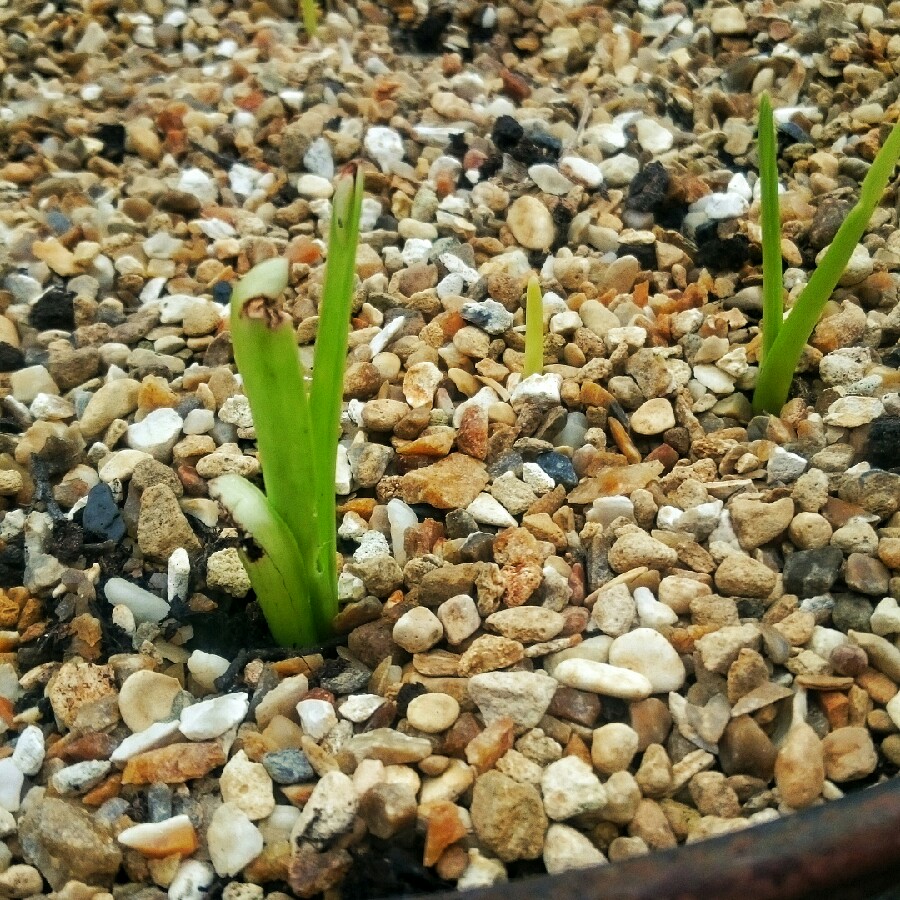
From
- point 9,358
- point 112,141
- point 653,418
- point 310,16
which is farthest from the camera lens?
point 310,16

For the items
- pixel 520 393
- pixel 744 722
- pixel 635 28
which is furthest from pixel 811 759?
pixel 635 28

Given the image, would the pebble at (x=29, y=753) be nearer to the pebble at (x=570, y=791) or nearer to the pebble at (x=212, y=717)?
the pebble at (x=212, y=717)

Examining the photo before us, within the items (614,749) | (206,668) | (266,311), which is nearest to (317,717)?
(206,668)

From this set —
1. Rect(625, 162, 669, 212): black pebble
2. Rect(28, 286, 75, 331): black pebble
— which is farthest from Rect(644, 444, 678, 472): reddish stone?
Rect(28, 286, 75, 331): black pebble

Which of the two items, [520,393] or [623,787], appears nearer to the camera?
[623,787]

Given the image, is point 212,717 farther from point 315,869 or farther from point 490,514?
point 490,514

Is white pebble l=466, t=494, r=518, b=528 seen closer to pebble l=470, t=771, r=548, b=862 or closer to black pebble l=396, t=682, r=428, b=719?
black pebble l=396, t=682, r=428, b=719

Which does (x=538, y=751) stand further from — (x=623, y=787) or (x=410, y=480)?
(x=410, y=480)
